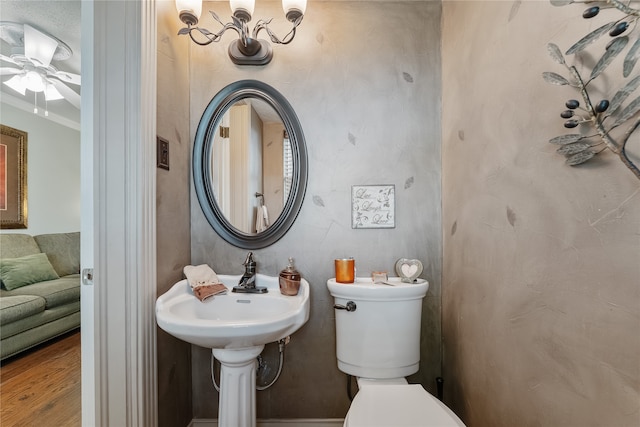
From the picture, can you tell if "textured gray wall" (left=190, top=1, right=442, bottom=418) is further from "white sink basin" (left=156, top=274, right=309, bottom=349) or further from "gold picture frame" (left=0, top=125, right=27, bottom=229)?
"gold picture frame" (left=0, top=125, right=27, bottom=229)

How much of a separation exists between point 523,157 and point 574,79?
0.26 m

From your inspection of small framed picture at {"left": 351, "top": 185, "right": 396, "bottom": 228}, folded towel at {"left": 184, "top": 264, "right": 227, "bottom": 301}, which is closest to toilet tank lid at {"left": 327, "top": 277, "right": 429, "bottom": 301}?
small framed picture at {"left": 351, "top": 185, "right": 396, "bottom": 228}

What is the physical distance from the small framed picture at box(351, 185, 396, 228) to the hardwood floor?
1865 millimetres

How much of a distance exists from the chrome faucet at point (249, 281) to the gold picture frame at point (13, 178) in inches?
121

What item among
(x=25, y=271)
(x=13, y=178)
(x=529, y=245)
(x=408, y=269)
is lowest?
(x=25, y=271)

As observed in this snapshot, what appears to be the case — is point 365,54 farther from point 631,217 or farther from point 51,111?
point 51,111

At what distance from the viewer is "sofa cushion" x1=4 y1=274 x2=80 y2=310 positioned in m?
2.42

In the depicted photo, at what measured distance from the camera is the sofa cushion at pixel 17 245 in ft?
8.58

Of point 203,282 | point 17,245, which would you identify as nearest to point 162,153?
point 203,282

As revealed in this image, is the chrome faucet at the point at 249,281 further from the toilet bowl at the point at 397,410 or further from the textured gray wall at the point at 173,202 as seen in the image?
the toilet bowl at the point at 397,410

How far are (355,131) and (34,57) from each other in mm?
2264

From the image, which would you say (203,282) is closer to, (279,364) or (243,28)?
(279,364)

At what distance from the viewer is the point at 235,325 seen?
93cm

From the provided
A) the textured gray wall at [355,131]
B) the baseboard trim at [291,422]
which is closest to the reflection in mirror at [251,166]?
the textured gray wall at [355,131]
